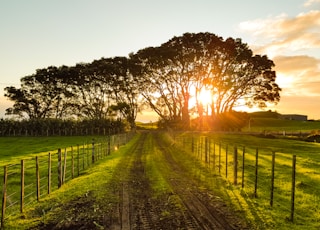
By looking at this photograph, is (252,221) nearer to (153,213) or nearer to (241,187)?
(153,213)

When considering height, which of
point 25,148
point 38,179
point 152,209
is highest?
point 38,179

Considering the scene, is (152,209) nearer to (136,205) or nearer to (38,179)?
(136,205)

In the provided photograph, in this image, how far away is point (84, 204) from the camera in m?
16.1

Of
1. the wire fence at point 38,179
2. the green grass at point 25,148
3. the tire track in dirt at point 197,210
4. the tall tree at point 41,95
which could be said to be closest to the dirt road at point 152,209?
the tire track in dirt at point 197,210

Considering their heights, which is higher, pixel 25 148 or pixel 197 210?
pixel 197 210

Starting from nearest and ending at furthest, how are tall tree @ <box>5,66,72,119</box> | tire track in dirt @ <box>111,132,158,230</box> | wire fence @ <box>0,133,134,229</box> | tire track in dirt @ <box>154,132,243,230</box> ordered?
tire track in dirt @ <box>154,132,243,230</box> < tire track in dirt @ <box>111,132,158,230</box> < wire fence @ <box>0,133,134,229</box> < tall tree @ <box>5,66,72,119</box>

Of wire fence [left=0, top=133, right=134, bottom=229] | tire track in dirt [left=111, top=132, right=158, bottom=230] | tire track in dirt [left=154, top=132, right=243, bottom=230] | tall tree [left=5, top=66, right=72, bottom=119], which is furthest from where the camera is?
tall tree [left=5, top=66, right=72, bottom=119]

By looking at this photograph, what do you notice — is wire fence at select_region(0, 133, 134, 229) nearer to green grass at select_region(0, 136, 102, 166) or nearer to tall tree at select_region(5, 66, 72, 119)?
green grass at select_region(0, 136, 102, 166)

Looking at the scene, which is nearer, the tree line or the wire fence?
the wire fence

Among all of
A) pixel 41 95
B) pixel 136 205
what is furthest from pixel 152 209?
pixel 41 95

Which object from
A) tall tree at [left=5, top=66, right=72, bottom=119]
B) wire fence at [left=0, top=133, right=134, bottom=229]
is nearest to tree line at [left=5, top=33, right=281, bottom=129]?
tall tree at [left=5, top=66, right=72, bottom=119]

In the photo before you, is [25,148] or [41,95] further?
[41,95]

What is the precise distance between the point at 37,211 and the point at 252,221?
8.66m

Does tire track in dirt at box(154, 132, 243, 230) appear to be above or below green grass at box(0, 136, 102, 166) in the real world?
above
